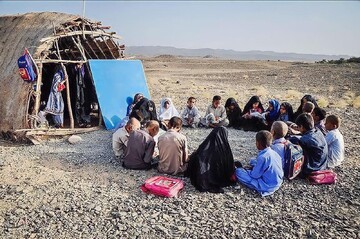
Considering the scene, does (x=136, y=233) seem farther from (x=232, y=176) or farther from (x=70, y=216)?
(x=232, y=176)

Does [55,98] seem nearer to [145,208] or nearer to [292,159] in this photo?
[145,208]

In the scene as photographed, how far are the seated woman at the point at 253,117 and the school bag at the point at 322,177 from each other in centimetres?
342

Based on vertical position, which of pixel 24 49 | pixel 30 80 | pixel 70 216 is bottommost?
pixel 70 216

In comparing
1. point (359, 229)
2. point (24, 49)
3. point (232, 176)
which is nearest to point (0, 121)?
point (24, 49)

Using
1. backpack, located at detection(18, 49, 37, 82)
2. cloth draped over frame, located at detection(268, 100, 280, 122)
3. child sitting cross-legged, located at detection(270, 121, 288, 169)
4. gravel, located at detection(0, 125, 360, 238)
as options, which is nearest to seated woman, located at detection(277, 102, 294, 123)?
cloth draped over frame, located at detection(268, 100, 280, 122)

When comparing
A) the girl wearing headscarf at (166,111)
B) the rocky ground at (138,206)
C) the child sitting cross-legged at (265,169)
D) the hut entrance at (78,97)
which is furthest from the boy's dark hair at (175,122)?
the hut entrance at (78,97)

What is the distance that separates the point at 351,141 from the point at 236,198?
5.33 metres

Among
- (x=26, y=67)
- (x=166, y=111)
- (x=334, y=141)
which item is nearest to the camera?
(x=334, y=141)

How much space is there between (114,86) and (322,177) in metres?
6.31

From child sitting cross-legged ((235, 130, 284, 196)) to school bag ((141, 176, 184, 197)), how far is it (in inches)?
49.2

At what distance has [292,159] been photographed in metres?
5.54

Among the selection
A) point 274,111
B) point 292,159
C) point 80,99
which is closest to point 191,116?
point 274,111

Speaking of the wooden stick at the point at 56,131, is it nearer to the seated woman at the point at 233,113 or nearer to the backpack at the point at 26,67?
the backpack at the point at 26,67

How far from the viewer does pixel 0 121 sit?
826cm
